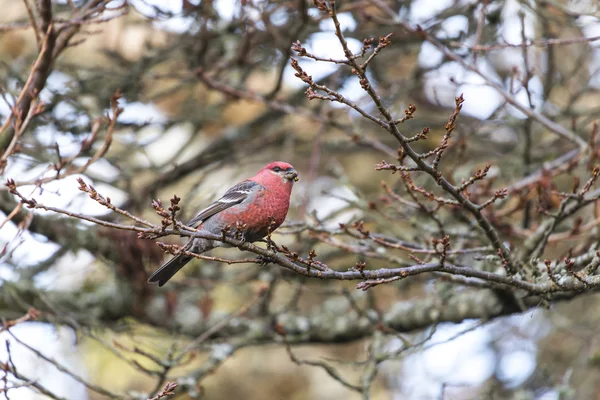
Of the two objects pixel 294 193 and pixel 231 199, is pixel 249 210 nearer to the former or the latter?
pixel 231 199

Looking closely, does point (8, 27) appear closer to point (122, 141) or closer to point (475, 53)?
point (122, 141)

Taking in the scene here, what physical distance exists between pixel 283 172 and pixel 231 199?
403 millimetres

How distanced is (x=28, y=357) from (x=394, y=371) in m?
3.90

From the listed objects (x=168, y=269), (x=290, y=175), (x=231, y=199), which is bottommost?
(x=168, y=269)

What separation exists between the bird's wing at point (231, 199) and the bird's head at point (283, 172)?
0.16 metres

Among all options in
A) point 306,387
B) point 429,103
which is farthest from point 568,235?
point 306,387

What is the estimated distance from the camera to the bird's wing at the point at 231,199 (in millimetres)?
4695

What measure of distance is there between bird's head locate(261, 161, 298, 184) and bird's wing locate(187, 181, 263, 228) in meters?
0.16

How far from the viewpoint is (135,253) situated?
5965 mm

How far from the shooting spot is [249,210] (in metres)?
4.47

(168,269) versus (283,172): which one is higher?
(283,172)

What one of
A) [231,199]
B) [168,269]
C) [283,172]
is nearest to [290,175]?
[283,172]

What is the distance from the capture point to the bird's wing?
15.4ft

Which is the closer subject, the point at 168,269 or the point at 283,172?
the point at 168,269
